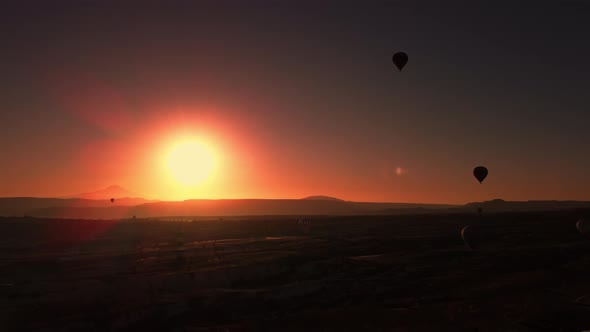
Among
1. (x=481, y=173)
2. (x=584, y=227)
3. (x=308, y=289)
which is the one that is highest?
(x=481, y=173)

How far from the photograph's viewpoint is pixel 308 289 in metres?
34.1

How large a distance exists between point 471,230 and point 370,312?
107ft

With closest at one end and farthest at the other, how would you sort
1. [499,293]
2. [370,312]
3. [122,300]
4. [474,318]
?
[474,318] → [370,312] → [499,293] → [122,300]

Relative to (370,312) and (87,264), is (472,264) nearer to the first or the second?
(370,312)

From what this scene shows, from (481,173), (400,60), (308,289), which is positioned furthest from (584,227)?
(308,289)

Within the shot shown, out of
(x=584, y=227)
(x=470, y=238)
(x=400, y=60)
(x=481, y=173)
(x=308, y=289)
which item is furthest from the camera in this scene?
(x=481, y=173)

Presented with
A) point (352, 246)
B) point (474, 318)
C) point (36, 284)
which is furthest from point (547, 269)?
point (36, 284)

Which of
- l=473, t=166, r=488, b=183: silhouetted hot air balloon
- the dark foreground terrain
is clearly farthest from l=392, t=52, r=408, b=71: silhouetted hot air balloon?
l=473, t=166, r=488, b=183: silhouetted hot air balloon

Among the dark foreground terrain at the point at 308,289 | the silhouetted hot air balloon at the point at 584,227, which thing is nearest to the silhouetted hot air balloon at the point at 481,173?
the silhouetted hot air balloon at the point at 584,227

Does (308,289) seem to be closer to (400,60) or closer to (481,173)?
(400,60)

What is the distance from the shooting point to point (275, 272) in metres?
41.6

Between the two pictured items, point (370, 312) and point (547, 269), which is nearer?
point (370, 312)

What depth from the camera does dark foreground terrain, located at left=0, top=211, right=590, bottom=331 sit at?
76.3 ft

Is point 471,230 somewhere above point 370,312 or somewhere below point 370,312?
above
